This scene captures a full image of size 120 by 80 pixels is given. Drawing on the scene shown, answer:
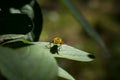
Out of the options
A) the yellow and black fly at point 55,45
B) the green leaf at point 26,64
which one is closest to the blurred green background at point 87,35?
the yellow and black fly at point 55,45

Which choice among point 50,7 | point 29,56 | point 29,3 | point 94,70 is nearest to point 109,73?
point 94,70

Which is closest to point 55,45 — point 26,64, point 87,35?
point 26,64

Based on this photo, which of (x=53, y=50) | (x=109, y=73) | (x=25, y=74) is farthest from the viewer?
(x=109, y=73)

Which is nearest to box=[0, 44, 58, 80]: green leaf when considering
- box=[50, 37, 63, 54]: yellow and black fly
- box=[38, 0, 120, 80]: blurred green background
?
box=[50, 37, 63, 54]: yellow and black fly

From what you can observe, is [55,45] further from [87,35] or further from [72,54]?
[87,35]

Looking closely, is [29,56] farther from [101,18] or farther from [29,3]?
[101,18]

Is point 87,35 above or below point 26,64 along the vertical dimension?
above

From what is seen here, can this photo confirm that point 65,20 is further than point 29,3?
Yes
